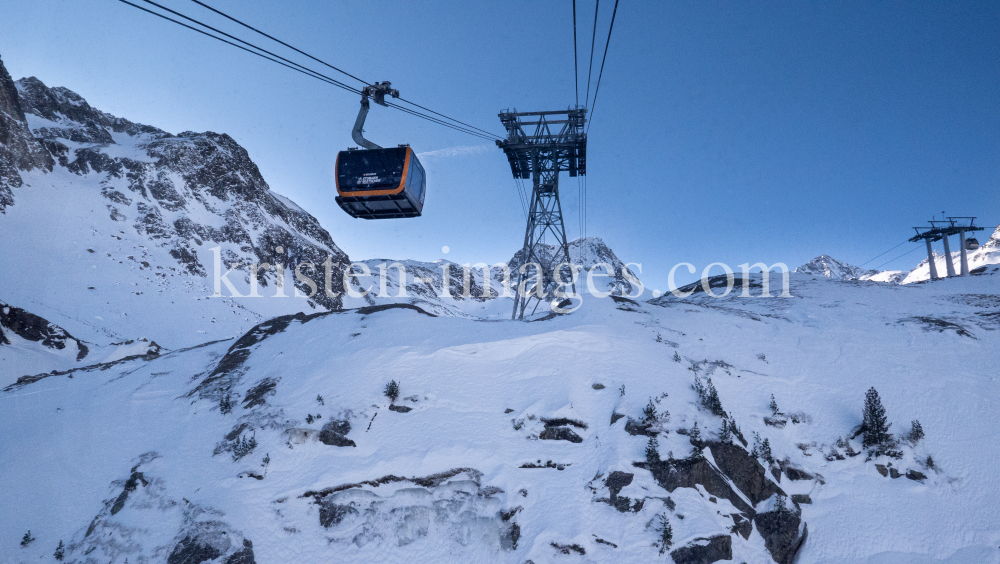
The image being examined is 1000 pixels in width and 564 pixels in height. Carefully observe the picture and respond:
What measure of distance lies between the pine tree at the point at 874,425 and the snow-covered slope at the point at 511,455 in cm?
29

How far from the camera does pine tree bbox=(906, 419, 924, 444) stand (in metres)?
8.27

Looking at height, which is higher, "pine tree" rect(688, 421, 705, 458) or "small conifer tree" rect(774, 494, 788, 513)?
"pine tree" rect(688, 421, 705, 458)

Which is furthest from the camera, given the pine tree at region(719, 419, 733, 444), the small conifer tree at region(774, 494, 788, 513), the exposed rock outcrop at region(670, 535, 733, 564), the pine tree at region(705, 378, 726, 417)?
the pine tree at region(705, 378, 726, 417)

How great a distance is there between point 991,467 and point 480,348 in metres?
11.1

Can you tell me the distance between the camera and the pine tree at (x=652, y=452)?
7.11 meters

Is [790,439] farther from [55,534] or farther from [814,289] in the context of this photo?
[814,289]

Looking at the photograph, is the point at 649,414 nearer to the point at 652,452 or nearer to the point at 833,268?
the point at 652,452

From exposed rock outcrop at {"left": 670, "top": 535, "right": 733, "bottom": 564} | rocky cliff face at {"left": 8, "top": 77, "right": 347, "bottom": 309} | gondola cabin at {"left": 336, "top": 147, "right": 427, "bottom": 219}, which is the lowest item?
exposed rock outcrop at {"left": 670, "top": 535, "right": 733, "bottom": 564}

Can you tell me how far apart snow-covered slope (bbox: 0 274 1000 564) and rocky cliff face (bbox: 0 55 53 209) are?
47.5 metres

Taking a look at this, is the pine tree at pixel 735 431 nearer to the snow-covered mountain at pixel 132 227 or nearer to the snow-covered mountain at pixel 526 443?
the snow-covered mountain at pixel 526 443

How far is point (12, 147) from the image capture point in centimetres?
4309

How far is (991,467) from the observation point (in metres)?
7.64

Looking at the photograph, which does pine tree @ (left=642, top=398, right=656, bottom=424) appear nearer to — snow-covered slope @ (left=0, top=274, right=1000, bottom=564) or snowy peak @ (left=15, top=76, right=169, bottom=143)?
snow-covered slope @ (left=0, top=274, right=1000, bottom=564)

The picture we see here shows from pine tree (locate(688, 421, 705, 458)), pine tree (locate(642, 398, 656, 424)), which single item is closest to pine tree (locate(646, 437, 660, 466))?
pine tree (locate(642, 398, 656, 424))
